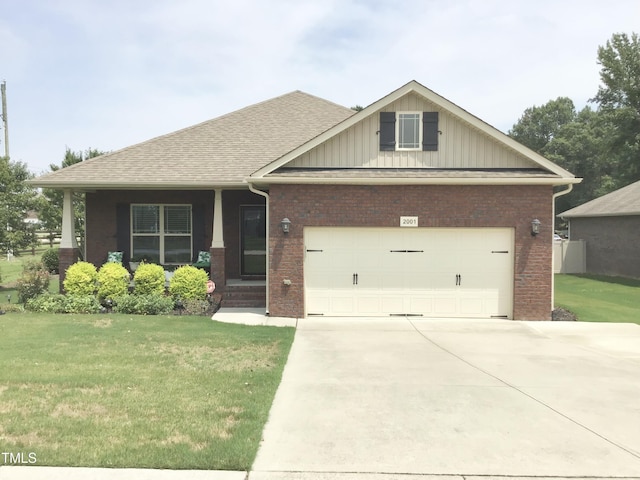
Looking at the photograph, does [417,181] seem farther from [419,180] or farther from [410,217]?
[410,217]

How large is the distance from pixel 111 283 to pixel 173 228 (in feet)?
9.36

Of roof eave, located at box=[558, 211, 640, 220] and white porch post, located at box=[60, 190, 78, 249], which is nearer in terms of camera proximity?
white porch post, located at box=[60, 190, 78, 249]

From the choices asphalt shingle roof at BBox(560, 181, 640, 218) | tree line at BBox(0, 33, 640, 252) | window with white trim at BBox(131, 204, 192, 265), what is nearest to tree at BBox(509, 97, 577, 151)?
tree line at BBox(0, 33, 640, 252)

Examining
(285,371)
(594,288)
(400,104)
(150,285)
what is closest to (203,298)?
(150,285)

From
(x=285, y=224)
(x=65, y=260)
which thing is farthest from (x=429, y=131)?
(x=65, y=260)

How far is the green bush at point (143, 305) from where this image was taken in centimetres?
1138

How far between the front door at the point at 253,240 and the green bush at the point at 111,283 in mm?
3402

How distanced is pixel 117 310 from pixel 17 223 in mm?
10791

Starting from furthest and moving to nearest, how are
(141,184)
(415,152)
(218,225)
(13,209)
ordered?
(13,209)
(218,225)
(141,184)
(415,152)

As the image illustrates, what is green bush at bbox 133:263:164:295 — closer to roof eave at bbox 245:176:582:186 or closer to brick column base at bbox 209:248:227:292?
brick column base at bbox 209:248:227:292

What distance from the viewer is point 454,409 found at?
Answer: 5.42 m

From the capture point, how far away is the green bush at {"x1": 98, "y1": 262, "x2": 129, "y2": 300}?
38.9 feet

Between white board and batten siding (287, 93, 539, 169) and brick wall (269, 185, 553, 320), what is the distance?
2.32ft

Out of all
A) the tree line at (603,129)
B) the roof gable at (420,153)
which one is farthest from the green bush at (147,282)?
the tree line at (603,129)
